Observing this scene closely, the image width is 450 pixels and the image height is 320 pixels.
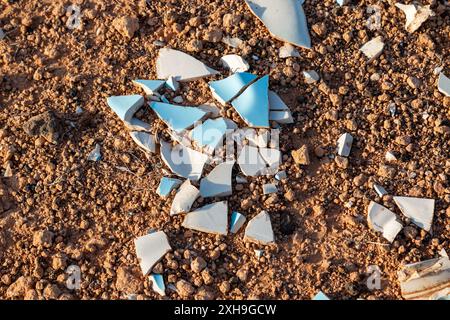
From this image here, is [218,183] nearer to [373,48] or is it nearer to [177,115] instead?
[177,115]

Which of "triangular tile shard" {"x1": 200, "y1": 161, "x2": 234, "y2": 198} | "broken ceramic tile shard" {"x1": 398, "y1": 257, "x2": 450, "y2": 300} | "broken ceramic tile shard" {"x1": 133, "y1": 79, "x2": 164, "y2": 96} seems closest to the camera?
"broken ceramic tile shard" {"x1": 398, "y1": 257, "x2": 450, "y2": 300}

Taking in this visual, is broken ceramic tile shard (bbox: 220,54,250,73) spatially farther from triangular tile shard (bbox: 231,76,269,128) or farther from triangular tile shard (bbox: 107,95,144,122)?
triangular tile shard (bbox: 107,95,144,122)

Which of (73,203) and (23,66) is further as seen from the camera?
(23,66)

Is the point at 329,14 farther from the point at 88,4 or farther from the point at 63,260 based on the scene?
the point at 63,260

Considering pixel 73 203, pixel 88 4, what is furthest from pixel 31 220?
pixel 88 4

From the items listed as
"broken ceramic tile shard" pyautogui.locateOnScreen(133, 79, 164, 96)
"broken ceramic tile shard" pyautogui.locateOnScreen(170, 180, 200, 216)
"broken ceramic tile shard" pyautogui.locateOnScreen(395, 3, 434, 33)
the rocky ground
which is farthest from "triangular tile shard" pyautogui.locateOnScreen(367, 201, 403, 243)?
"broken ceramic tile shard" pyautogui.locateOnScreen(133, 79, 164, 96)

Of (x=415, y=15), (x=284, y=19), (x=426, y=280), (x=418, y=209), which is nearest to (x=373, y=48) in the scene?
(x=415, y=15)
